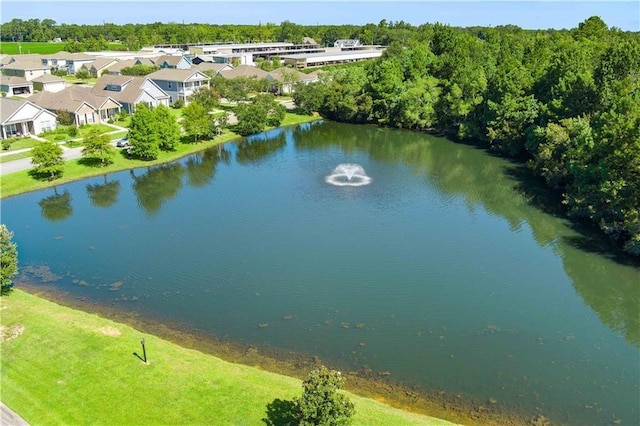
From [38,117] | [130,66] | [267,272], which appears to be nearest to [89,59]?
[130,66]

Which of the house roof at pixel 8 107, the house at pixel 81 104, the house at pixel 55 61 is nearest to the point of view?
the house roof at pixel 8 107

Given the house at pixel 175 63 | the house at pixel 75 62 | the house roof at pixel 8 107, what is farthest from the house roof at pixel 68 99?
the house at pixel 75 62

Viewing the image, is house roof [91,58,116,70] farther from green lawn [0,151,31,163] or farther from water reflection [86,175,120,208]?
water reflection [86,175,120,208]

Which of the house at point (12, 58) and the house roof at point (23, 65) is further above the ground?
the house at point (12, 58)

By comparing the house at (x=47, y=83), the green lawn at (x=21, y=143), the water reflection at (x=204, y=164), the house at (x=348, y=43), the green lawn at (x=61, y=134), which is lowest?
the water reflection at (x=204, y=164)

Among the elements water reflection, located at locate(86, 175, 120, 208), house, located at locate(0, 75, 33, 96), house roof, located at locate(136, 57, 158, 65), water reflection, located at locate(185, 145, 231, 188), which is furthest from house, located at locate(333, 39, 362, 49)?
water reflection, located at locate(86, 175, 120, 208)

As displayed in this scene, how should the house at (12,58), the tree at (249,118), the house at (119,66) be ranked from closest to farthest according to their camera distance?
the tree at (249,118) < the house at (12,58) < the house at (119,66)

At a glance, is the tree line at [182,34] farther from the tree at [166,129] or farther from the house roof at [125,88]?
the tree at [166,129]
